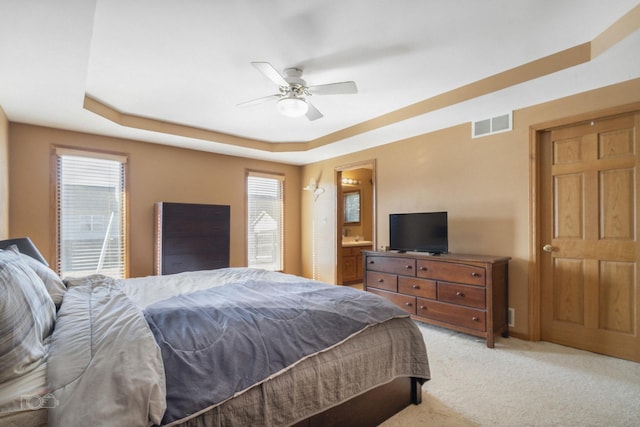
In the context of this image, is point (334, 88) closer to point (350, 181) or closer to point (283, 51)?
point (283, 51)

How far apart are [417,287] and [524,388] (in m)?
1.46

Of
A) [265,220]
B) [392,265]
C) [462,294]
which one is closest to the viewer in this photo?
[462,294]

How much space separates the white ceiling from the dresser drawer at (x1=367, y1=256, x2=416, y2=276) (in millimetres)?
1708

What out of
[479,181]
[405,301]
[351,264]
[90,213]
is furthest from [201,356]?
[351,264]

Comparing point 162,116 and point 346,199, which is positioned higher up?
point 162,116

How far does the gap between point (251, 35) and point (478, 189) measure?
2.95 meters

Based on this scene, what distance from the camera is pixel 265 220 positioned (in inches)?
234

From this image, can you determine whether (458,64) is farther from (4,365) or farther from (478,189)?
(4,365)

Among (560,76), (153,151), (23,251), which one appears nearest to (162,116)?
(153,151)

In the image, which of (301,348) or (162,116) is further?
(162,116)

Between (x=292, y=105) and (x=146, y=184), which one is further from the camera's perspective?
(x=146, y=184)

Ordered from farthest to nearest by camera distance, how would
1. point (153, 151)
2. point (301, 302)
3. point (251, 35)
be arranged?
point (153, 151) < point (251, 35) < point (301, 302)

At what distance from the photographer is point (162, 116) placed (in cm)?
398

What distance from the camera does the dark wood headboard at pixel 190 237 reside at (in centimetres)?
418
